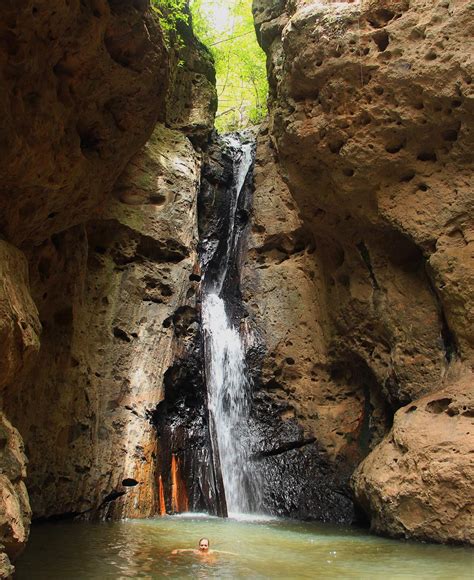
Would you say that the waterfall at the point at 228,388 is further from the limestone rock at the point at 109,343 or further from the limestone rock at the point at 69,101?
the limestone rock at the point at 69,101

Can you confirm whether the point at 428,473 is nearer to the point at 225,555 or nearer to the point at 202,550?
the point at 225,555

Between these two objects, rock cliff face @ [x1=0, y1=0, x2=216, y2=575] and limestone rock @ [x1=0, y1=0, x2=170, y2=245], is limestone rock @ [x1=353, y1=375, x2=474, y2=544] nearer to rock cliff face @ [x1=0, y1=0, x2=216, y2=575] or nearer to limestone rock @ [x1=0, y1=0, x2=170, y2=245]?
rock cliff face @ [x1=0, y1=0, x2=216, y2=575]

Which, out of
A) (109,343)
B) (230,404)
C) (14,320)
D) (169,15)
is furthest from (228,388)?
(169,15)

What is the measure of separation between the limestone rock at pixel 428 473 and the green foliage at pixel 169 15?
8853 mm

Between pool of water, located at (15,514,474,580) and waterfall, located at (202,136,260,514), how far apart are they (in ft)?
6.93

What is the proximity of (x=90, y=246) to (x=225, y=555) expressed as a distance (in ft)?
24.6

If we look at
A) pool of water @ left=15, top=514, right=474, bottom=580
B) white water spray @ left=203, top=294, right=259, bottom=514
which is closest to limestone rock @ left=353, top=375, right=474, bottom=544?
pool of water @ left=15, top=514, right=474, bottom=580

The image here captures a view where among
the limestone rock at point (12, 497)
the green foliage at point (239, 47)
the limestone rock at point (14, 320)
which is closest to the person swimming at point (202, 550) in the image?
the limestone rock at point (12, 497)

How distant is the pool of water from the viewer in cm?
566

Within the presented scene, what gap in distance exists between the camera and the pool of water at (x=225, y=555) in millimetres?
5660

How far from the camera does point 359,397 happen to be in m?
12.1

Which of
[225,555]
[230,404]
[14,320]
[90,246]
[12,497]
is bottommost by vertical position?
[225,555]

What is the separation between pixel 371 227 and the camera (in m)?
10.8

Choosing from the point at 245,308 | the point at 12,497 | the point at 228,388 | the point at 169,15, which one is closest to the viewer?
the point at 12,497
